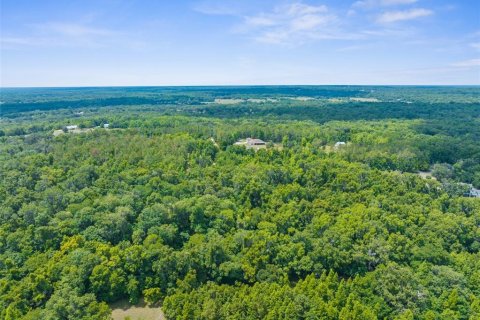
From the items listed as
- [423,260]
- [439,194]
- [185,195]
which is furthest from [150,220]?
[439,194]

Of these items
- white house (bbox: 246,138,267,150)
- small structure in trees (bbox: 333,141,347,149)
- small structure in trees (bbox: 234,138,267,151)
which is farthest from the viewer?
white house (bbox: 246,138,267,150)

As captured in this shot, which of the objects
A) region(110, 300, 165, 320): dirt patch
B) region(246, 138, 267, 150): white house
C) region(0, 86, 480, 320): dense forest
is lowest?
region(110, 300, 165, 320): dirt patch

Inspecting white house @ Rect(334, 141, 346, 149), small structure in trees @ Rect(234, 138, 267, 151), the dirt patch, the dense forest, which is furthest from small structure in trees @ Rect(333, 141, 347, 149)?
the dirt patch

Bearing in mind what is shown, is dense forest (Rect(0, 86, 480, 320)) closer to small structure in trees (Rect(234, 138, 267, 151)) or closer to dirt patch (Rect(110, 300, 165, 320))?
dirt patch (Rect(110, 300, 165, 320))

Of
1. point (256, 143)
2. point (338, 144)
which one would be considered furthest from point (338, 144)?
point (256, 143)

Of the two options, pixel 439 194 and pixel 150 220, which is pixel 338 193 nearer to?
pixel 439 194

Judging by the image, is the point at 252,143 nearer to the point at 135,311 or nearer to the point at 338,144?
the point at 338,144

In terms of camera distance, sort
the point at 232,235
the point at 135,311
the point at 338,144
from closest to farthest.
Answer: the point at 135,311 → the point at 232,235 → the point at 338,144

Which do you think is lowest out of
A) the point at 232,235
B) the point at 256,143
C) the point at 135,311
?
the point at 135,311

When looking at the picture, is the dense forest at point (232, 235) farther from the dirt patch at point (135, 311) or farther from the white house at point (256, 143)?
the white house at point (256, 143)

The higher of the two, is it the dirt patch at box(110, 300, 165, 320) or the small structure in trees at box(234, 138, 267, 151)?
the small structure in trees at box(234, 138, 267, 151)

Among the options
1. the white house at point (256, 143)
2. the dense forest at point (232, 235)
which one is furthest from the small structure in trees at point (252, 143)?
the dense forest at point (232, 235)

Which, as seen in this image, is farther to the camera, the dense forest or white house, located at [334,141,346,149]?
white house, located at [334,141,346,149]
